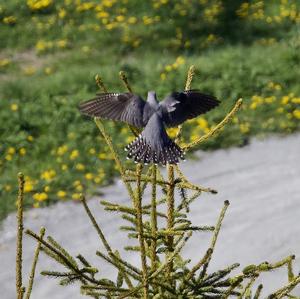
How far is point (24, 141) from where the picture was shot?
348 inches

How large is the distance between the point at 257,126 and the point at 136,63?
2.92 m

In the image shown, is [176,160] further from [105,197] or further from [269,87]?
[269,87]

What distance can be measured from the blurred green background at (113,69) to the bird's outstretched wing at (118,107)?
5.10 meters

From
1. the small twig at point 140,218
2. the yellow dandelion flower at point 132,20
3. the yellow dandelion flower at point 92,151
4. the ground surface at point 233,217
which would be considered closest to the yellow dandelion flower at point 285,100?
the ground surface at point 233,217

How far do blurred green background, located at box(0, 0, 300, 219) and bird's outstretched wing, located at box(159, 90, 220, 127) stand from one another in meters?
5.14

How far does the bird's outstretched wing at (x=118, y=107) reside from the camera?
2.61 meters

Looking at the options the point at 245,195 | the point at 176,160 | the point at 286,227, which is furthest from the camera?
the point at 245,195

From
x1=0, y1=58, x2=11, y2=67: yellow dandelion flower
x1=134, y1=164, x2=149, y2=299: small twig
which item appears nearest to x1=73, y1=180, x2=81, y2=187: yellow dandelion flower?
x1=0, y1=58, x2=11, y2=67: yellow dandelion flower

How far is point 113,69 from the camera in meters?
10.4

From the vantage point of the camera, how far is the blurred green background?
8.46m

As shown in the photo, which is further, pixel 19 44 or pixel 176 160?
pixel 19 44

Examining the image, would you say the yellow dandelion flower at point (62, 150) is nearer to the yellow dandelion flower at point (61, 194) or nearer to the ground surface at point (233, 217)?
the yellow dandelion flower at point (61, 194)

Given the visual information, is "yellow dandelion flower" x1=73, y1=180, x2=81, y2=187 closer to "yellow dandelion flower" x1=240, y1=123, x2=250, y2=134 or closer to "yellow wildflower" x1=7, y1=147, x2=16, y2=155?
"yellow wildflower" x1=7, y1=147, x2=16, y2=155

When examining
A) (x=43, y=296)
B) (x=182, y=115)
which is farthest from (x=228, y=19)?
(x=182, y=115)
